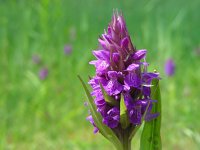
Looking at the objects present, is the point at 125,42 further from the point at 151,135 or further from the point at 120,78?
the point at 151,135

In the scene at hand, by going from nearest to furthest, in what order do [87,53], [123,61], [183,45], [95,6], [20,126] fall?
[123,61], [20,126], [87,53], [183,45], [95,6]

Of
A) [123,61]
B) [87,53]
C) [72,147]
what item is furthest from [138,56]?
[87,53]

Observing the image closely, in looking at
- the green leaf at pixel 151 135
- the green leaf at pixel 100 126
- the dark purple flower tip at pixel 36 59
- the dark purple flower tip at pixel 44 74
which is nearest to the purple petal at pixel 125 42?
the green leaf at pixel 100 126

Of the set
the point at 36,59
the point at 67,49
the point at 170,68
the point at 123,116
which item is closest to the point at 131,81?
the point at 123,116

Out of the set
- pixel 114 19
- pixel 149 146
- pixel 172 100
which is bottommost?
pixel 172 100

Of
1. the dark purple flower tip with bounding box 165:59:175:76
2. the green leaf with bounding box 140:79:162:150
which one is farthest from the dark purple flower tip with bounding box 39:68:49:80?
the green leaf with bounding box 140:79:162:150

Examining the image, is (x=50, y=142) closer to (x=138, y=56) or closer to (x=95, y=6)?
(x=138, y=56)

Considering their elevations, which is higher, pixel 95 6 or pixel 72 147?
pixel 95 6
